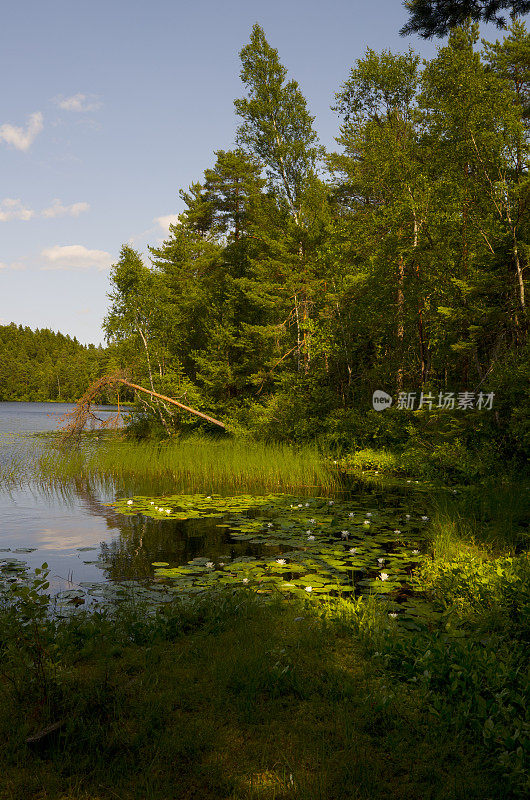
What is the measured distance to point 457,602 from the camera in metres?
5.34

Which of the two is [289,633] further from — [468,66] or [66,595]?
[468,66]

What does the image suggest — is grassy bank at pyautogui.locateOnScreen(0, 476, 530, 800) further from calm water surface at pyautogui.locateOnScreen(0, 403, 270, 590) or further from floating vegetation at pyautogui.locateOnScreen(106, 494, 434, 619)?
calm water surface at pyautogui.locateOnScreen(0, 403, 270, 590)

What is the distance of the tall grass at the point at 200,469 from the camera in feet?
45.0

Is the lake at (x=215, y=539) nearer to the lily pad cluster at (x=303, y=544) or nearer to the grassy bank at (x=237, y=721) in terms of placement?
the lily pad cluster at (x=303, y=544)

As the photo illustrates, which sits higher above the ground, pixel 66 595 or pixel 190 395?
pixel 190 395

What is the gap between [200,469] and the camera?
590 inches

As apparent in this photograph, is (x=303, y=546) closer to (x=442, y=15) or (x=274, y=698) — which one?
(x=274, y=698)

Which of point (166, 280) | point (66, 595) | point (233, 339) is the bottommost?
point (66, 595)

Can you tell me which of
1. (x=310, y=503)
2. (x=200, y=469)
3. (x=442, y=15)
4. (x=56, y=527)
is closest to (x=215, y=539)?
(x=310, y=503)

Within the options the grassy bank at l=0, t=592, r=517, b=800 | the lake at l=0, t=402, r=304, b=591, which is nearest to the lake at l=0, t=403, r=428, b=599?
the lake at l=0, t=402, r=304, b=591

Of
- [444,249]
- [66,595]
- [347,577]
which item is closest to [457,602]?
[347,577]

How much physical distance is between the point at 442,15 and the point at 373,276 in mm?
11495

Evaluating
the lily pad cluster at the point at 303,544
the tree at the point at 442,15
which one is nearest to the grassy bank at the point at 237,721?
the lily pad cluster at the point at 303,544

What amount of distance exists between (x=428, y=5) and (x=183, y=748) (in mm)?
7901
